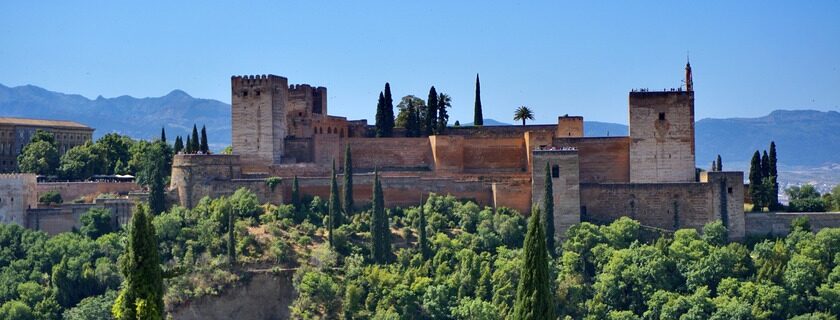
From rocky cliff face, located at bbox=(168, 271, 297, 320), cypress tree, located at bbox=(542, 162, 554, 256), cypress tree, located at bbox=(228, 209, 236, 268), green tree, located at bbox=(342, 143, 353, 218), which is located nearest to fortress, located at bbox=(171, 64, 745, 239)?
cypress tree, located at bbox=(542, 162, 554, 256)

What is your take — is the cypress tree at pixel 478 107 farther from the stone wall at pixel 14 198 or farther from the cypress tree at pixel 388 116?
the stone wall at pixel 14 198

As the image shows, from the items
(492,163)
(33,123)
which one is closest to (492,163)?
(492,163)

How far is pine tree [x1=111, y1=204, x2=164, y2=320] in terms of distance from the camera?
81.5 feet

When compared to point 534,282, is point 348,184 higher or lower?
higher

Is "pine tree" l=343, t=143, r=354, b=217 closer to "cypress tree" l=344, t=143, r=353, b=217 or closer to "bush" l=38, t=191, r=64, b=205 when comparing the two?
"cypress tree" l=344, t=143, r=353, b=217

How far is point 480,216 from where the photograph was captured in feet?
154

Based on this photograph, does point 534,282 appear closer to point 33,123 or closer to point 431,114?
point 431,114

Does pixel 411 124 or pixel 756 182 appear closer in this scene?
pixel 756 182

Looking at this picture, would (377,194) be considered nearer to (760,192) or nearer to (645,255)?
(645,255)

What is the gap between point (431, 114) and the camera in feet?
174

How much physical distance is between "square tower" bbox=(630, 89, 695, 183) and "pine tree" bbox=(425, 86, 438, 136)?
8580 millimetres

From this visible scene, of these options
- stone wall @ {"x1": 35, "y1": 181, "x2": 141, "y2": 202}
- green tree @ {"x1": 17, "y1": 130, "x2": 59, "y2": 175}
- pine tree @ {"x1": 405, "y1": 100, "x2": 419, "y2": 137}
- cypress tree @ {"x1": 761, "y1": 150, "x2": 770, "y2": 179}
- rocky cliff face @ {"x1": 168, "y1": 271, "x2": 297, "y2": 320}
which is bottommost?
rocky cliff face @ {"x1": 168, "y1": 271, "x2": 297, "y2": 320}

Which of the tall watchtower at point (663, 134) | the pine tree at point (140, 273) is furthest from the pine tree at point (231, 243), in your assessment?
the pine tree at point (140, 273)

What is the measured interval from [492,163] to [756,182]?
31.7ft
